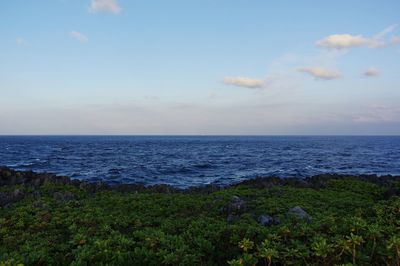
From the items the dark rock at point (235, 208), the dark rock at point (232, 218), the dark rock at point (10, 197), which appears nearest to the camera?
the dark rock at point (232, 218)

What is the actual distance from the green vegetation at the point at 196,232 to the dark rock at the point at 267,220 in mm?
190

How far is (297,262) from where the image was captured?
702cm

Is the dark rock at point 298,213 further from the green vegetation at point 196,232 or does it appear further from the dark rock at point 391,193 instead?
the dark rock at point 391,193

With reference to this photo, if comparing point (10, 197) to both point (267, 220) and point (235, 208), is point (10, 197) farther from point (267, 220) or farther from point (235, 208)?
point (267, 220)

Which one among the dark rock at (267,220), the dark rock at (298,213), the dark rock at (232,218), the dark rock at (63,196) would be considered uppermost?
the dark rock at (298,213)

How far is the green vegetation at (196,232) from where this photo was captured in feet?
23.9

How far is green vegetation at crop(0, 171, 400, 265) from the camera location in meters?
7.28

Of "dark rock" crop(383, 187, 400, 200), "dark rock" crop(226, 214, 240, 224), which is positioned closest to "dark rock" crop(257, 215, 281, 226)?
"dark rock" crop(226, 214, 240, 224)

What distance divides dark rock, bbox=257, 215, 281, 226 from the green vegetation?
0.62 feet

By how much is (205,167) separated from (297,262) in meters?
37.0

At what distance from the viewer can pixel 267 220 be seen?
39.2 feet

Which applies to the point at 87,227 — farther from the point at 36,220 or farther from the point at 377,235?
the point at 377,235

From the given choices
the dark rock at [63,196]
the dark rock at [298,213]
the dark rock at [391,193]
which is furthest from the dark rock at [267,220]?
the dark rock at [63,196]

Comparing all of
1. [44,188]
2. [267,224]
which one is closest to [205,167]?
[44,188]
